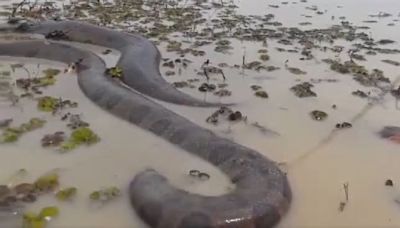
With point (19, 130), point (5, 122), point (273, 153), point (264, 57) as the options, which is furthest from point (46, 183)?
point (264, 57)

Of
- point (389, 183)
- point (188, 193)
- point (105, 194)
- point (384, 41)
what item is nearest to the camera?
point (188, 193)

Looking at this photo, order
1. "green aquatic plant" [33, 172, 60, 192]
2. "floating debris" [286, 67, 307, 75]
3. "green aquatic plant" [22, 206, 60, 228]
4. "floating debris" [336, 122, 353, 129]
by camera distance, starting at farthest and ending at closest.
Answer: "floating debris" [286, 67, 307, 75] → "floating debris" [336, 122, 353, 129] → "green aquatic plant" [33, 172, 60, 192] → "green aquatic plant" [22, 206, 60, 228]

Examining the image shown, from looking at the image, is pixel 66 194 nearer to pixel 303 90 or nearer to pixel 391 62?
pixel 303 90

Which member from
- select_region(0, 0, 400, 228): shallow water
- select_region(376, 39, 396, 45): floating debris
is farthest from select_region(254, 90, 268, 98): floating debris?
select_region(376, 39, 396, 45): floating debris

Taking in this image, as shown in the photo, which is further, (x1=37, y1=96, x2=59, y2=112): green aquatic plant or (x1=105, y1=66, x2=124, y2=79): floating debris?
(x1=105, y1=66, x2=124, y2=79): floating debris

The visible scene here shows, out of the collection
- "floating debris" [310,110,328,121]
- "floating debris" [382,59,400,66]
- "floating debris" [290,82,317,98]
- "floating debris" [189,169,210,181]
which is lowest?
"floating debris" [189,169,210,181]

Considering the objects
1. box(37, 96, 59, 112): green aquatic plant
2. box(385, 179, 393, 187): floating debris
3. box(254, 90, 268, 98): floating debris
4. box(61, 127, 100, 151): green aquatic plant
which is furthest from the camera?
box(254, 90, 268, 98): floating debris

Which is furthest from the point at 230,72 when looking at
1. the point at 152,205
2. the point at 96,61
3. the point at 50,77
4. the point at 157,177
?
the point at 152,205

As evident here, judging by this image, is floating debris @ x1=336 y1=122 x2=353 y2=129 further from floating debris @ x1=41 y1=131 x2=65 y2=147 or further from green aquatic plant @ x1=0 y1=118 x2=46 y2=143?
green aquatic plant @ x1=0 y1=118 x2=46 y2=143
